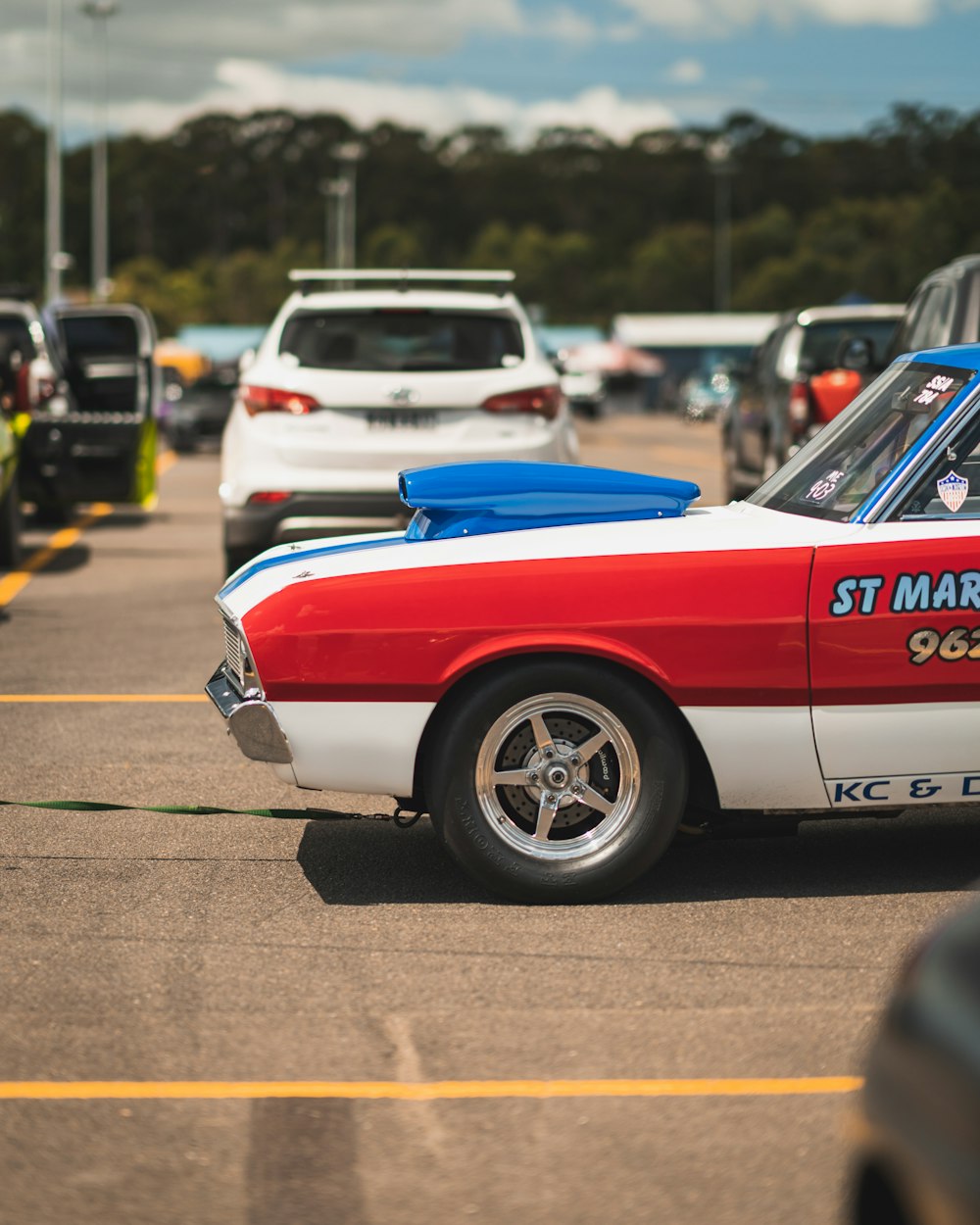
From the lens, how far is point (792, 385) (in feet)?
52.1

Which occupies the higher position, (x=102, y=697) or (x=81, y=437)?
(x=81, y=437)

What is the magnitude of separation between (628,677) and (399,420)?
19.4 ft

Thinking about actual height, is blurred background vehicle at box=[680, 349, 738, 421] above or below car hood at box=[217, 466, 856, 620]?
below

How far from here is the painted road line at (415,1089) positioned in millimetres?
4277

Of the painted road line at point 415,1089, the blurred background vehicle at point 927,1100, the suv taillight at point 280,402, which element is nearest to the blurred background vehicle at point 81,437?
the suv taillight at point 280,402

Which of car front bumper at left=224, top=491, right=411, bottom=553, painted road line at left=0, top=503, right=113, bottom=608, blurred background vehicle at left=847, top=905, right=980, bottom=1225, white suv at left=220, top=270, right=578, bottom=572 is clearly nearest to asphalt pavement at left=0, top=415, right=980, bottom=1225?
blurred background vehicle at left=847, top=905, right=980, bottom=1225

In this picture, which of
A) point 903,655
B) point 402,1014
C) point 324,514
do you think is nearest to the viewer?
point 402,1014

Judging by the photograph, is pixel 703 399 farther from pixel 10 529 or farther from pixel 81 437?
pixel 10 529

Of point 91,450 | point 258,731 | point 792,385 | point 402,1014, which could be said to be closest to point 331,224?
point 91,450

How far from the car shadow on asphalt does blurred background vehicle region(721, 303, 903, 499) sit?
7.69 meters

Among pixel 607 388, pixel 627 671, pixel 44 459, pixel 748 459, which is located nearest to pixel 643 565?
pixel 627 671

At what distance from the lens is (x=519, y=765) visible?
571 cm

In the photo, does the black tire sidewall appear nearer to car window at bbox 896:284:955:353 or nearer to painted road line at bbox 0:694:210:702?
painted road line at bbox 0:694:210:702

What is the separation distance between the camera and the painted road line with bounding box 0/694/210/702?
9.27 meters
